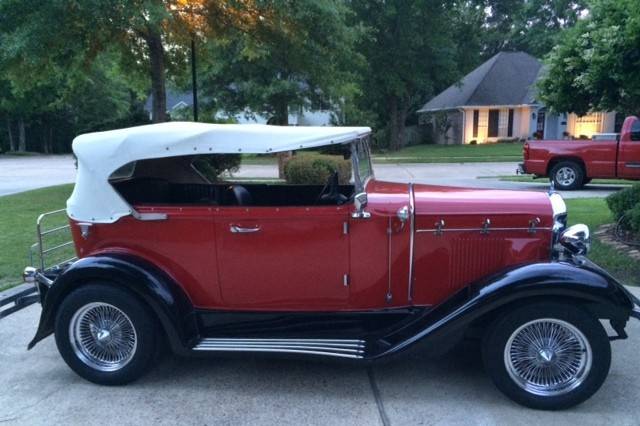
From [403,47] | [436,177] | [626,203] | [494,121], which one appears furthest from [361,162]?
[494,121]

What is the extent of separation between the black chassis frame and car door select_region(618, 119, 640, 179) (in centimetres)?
1048

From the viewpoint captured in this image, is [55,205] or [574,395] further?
[55,205]

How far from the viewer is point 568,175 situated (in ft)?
43.9

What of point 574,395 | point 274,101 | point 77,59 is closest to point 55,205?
point 77,59

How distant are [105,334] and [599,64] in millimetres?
5879

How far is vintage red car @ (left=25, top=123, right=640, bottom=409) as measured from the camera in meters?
3.56

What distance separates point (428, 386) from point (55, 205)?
10.0 meters

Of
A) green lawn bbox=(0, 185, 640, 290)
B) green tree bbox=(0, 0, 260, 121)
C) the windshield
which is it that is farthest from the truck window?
the windshield

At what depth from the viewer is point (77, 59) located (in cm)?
1275

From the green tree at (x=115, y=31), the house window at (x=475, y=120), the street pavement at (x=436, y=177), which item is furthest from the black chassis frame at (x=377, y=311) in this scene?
the house window at (x=475, y=120)

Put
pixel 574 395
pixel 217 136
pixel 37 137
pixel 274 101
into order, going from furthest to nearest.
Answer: pixel 37 137, pixel 274 101, pixel 217 136, pixel 574 395

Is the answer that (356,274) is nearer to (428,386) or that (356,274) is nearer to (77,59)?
(428,386)

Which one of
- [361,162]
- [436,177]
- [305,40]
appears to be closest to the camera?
[361,162]

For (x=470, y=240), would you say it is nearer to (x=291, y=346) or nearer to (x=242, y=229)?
(x=291, y=346)
